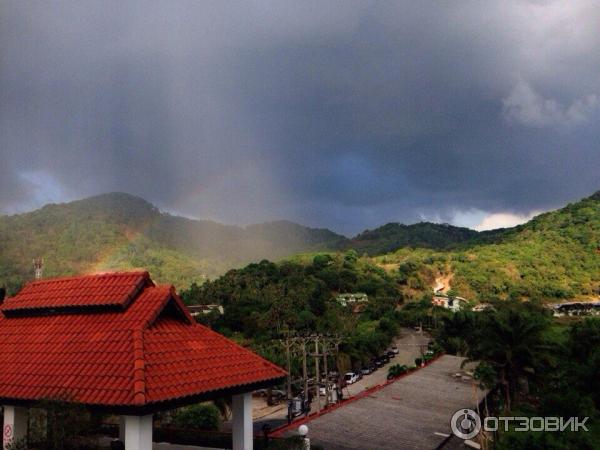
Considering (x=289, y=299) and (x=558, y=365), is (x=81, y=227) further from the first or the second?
(x=558, y=365)

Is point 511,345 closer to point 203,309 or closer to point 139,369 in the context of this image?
point 139,369

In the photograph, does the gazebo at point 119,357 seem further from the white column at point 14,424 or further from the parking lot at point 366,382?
the parking lot at point 366,382

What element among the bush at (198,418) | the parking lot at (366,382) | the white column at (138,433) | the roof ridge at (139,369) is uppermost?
the roof ridge at (139,369)

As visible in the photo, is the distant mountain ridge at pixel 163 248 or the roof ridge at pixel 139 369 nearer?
the roof ridge at pixel 139 369

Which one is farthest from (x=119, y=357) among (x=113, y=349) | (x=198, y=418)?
(x=198, y=418)

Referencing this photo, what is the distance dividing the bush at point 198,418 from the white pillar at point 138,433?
16324 mm

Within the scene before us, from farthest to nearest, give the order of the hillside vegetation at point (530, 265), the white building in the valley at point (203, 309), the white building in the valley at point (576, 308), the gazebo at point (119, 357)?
the hillside vegetation at point (530, 265) → the white building in the valley at point (576, 308) → the white building in the valley at point (203, 309) → the gazebo at point (119, 357)

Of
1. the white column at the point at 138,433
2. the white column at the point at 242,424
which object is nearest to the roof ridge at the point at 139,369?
the white column at the point at 138,433

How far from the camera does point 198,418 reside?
25625 mm

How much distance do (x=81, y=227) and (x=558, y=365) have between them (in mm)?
156806

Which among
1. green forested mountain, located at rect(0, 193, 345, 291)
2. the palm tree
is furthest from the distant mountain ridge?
the palm tree

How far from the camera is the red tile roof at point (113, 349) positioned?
10.3m

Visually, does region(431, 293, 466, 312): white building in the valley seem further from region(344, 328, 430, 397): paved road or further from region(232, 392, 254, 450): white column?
region(232, 392, 254, 450): white column

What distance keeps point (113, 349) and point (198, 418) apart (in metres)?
16.2
